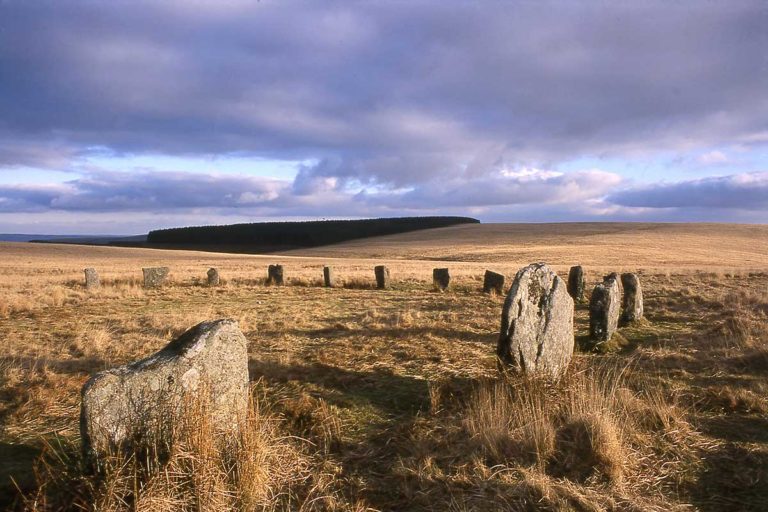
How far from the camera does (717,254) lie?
48562mm

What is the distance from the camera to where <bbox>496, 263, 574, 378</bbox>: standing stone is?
7.37 meters

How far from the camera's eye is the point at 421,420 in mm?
6027

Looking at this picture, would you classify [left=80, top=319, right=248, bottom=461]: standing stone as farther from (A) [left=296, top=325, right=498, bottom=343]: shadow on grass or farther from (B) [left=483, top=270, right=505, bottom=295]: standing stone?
(B) [left=483, top=270, right=505, bottom=295]: standing stone

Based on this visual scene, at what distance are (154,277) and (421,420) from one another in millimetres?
17985

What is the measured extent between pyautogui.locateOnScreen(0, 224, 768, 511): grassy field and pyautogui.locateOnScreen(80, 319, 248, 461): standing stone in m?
0.29

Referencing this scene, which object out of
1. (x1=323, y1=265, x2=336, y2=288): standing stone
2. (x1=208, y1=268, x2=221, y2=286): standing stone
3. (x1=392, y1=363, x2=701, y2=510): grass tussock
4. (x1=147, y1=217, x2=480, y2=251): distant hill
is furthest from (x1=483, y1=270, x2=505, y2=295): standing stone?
(x1=147, y1=217, x2=480, y2=251): distant hill

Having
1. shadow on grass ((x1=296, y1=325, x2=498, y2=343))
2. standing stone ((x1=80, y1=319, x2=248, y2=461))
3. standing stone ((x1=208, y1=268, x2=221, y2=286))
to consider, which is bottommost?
shadow on grass ((x1=296, y1=325, x2=498, y2=343))

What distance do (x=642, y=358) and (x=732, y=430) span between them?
3.28 metres

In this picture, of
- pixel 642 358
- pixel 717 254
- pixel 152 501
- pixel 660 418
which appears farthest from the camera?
pixel 717 254

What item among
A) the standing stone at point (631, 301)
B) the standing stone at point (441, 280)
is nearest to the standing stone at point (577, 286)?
the standing stone at point (631, 301)

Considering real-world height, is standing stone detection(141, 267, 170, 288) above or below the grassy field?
above

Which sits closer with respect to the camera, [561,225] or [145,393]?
[145,393]

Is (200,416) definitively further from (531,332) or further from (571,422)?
(531,332)

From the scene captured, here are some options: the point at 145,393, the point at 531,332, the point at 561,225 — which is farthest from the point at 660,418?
the point at 561,225
